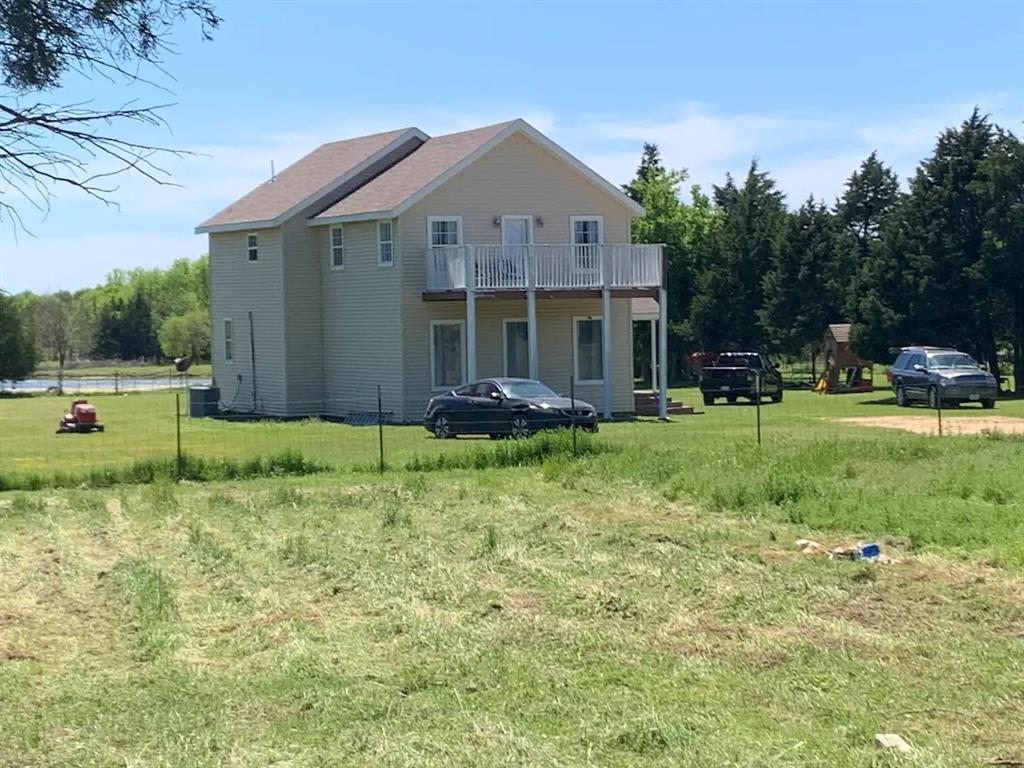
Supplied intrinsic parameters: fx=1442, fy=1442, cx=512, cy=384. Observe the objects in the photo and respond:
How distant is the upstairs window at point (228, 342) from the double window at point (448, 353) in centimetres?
861

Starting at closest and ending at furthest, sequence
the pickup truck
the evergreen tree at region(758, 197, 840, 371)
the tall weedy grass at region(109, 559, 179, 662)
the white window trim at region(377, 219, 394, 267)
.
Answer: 1. the tall weedy grass at region(109, 559, 179, 662)
2. the white window trim at region(377, 219, 394, 267)
3. the pickup truck
4. the evergreen tree at region(758, 197, 840, 371)

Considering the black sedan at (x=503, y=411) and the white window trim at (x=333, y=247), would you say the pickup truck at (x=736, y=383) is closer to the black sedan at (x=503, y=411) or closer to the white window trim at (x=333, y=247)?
the white window trim at (x=333, y=247)

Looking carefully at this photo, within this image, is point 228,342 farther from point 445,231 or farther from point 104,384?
point 104,384

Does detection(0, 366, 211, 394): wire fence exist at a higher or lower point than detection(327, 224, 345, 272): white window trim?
lower

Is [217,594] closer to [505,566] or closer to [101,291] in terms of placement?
[505,566]

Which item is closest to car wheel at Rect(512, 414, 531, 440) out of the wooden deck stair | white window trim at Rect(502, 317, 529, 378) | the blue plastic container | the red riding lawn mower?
white window trim at Rect(502, 317, 529, 378)

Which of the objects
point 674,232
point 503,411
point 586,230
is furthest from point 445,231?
point 674,232

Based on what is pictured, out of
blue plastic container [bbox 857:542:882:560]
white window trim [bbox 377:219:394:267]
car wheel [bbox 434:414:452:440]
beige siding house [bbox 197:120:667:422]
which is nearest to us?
blue plastic container [bbox 857:542:882:560]

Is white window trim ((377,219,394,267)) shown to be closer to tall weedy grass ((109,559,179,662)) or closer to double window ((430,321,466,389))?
double window ((430,321,466,389))

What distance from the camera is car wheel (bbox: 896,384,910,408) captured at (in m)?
42.5

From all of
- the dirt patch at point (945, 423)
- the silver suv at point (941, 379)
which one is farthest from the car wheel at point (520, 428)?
the silver suv at point (941, 379)

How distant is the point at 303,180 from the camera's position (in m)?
43.8

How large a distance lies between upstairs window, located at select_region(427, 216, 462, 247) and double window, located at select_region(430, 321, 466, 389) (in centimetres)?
212

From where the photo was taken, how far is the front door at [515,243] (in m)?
37.2
